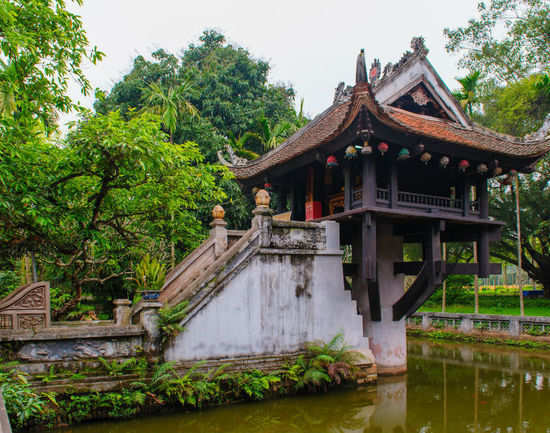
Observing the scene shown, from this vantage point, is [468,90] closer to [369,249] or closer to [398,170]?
[398,170]

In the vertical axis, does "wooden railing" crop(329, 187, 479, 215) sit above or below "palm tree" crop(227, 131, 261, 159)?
below

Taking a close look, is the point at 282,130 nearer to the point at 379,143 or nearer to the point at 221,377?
the point at 379,143

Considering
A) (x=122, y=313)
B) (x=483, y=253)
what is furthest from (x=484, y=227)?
(x=122, y=313)

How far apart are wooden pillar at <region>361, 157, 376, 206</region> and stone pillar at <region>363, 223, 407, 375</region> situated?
1.60 meters

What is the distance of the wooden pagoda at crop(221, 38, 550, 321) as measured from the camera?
743 centimetres

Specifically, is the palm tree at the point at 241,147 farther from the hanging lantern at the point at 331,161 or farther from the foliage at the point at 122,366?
the foliage at the point at 122,366

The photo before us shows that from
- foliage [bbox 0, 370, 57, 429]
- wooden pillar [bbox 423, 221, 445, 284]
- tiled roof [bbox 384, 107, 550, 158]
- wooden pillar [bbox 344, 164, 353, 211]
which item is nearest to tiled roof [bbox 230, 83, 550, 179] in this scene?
tiled roof [bbox 384, 107, 550, 158]

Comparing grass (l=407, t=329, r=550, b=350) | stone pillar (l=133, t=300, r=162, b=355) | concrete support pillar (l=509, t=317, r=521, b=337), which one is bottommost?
grass (l=407, t=329, r=550, b=350)

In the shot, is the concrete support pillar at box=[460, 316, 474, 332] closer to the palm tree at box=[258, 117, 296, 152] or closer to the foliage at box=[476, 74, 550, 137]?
the foliage at box=[476, 74, 550, 137]

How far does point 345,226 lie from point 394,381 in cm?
318

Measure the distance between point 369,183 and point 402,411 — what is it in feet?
12.1

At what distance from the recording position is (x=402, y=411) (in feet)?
21.5

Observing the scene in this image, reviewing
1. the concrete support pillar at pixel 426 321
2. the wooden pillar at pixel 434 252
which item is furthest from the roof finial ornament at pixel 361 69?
the concrete support pillar at pixel 426 321

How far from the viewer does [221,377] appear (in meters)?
6.47
